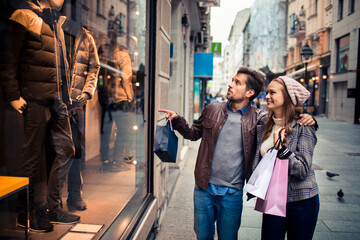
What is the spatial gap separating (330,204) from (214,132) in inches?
124

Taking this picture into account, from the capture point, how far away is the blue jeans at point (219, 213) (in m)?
2.56

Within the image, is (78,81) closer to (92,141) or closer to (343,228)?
(92,141)

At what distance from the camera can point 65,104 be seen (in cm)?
278

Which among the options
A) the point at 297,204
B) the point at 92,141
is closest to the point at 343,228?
the point at 297,204

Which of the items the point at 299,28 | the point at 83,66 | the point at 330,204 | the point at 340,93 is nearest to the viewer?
the point at 83,66

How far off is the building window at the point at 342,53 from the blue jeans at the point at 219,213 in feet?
12.6

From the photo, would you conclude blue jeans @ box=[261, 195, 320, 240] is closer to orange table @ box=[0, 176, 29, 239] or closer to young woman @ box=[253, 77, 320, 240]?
young woman @ box=[253, 77, 320, 240]

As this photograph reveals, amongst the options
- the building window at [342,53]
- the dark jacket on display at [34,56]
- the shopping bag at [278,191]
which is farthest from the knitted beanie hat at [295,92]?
the building window at [342,53]

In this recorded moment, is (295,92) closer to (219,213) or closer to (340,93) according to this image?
(219,213)

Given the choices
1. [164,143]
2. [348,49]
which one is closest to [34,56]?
[164,143]

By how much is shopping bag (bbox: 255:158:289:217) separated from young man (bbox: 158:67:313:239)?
0.43 m

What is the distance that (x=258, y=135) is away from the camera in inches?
98.8

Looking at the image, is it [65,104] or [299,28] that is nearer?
[65,104]

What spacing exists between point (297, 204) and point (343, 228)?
220 cm
